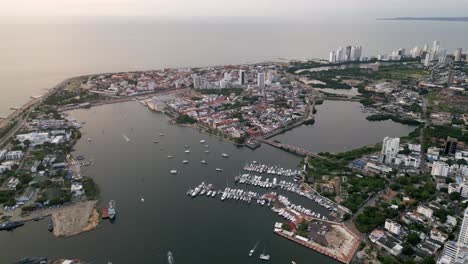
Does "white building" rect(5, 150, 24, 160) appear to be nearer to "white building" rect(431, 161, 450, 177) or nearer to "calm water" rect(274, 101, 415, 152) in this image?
"calm water" rect(274, 101, 415, 152)

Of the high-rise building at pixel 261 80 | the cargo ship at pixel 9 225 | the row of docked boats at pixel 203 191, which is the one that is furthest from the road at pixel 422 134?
the cargo ship at pixel 9 225

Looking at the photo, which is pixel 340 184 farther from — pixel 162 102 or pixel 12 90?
pixel 12 90

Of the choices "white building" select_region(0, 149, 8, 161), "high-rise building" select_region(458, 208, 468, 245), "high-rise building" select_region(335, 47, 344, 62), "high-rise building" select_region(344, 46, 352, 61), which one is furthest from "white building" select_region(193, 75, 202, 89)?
"high-rise building" select_region(458, 208, 468, 245)

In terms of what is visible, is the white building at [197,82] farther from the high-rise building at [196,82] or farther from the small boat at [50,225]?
the small boat at [50,225]

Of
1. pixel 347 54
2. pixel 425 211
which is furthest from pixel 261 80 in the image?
pixel 425 211

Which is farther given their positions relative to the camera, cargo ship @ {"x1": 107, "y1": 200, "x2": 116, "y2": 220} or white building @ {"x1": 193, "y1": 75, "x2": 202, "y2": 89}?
white building @ {"x1": 193, "y1": 75, "x2": 202, "y2": 89}

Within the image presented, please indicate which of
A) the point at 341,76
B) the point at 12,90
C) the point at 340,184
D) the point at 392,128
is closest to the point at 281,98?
the point at 392,128

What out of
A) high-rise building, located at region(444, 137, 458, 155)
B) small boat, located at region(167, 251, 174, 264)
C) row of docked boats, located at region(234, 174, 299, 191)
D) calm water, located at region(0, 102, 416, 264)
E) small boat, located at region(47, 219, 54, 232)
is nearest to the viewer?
small boat, located at region(167, 251, 174, 264)
